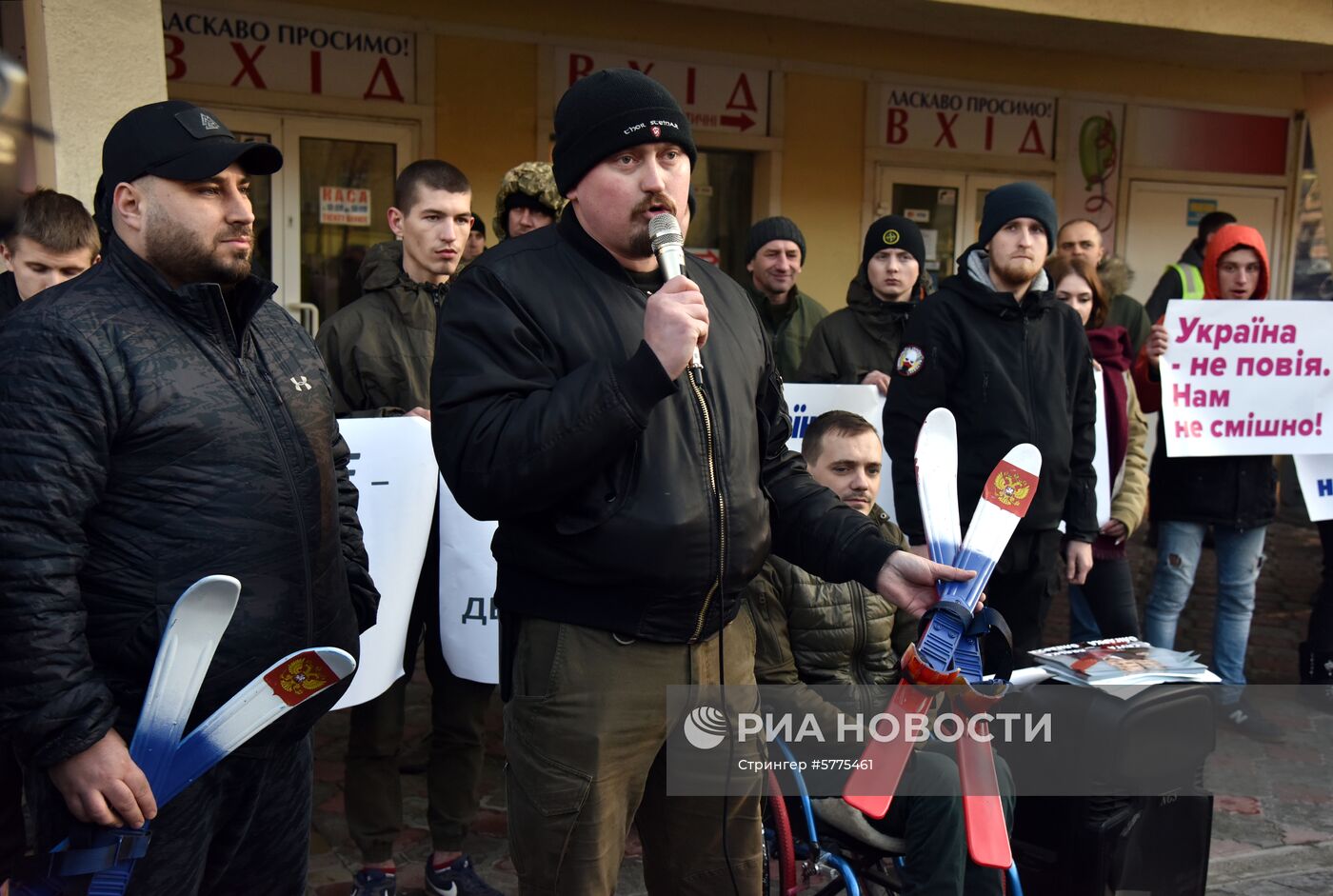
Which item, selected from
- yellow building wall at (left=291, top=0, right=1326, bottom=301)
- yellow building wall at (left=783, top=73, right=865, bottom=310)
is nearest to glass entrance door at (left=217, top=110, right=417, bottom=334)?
yellow building wall at (left=291, top=0, right=1326, bottom=301)

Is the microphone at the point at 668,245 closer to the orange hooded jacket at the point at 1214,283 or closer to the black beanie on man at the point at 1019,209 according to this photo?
the black beanie on man at the point at 1019,209

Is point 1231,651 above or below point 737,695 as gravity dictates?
below

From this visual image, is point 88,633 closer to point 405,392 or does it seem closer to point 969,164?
point 405,392

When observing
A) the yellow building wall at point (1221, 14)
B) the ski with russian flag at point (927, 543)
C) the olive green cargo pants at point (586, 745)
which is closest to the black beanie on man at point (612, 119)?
the ski with russian flag at point (927, 543)

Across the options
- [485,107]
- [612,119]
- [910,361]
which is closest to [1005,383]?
[910,361]

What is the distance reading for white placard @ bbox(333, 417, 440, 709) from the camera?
148 inches

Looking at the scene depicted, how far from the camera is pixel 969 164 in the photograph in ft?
33.8

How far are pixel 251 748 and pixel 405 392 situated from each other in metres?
1.75

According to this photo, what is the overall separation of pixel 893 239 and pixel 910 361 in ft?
4.69

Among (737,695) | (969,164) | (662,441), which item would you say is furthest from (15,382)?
(969,164)

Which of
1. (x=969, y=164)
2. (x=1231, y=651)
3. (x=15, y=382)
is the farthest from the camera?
(x=969, y=164)

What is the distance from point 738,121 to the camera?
9414 mm

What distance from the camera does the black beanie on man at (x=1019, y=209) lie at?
13.7ft

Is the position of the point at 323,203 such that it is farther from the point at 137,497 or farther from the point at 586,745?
the point at 586,745
